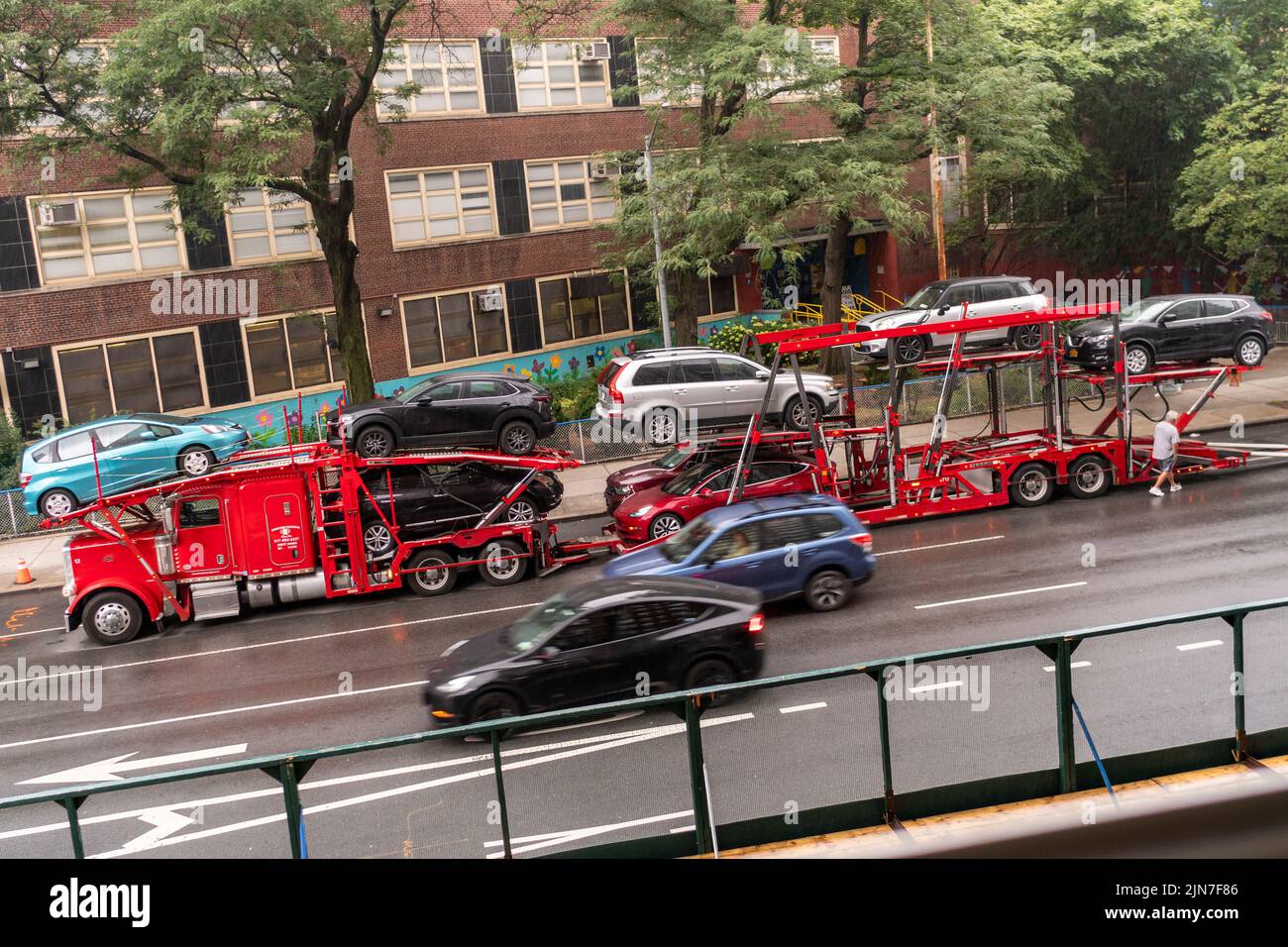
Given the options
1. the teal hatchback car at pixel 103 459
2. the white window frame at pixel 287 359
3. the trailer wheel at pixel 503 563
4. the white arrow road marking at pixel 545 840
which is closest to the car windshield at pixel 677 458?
the trailer wheel at pixel 503 563

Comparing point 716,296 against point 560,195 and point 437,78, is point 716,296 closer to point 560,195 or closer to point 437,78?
point 560,195

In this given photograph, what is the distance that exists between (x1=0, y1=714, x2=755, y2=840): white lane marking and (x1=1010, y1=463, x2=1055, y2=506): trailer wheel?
15144mm

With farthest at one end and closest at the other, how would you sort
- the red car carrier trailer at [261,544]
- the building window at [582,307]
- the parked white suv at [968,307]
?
the building window at [582,307] < the parked white suv at [968,307] < the red car carrier trailer at [261,544]

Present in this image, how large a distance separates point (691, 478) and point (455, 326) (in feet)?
58.4

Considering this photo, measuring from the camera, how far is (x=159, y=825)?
771 centimetres

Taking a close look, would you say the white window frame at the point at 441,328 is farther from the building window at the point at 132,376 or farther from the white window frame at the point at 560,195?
the building window at the point at 132,376

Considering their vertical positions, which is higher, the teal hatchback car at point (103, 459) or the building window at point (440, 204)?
the building window at point (440, 204)

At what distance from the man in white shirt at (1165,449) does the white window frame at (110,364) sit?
24293 millimetres

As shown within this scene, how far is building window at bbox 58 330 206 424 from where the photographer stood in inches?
1219

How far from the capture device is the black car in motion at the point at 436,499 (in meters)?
19.3

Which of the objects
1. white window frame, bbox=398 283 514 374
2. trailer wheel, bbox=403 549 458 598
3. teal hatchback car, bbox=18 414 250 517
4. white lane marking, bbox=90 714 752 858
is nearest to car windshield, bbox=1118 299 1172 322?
trailer wheel, bbox=403 549 458 598

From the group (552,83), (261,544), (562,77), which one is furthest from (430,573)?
(562,77)

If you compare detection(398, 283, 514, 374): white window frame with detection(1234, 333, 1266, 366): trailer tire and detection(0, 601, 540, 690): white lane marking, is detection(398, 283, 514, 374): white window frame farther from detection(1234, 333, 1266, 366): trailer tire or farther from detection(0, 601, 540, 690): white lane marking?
detection(1234, 333, 1266, 366): trailer tire
